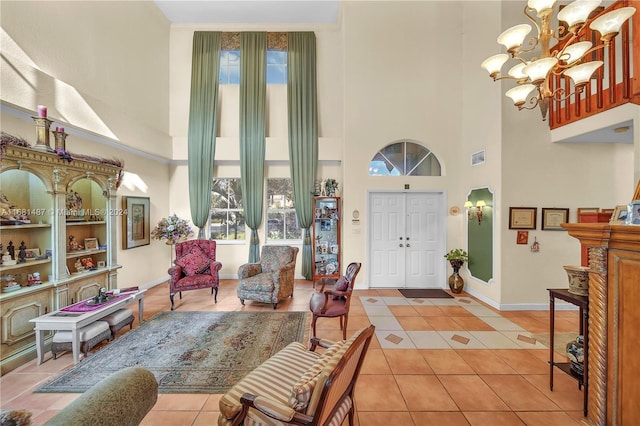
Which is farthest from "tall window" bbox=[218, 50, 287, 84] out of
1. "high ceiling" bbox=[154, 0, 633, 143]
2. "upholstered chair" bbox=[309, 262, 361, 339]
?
"upholstered chair" bbox=[309, 262, 361, 339]

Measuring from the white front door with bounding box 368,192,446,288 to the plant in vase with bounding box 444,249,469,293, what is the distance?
0.29 m

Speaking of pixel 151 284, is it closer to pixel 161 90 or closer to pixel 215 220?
pixel 215 220

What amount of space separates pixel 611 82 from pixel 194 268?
6.70 meters

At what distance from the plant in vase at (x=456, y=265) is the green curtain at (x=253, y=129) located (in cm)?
428

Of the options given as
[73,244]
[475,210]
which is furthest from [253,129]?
[475,210]

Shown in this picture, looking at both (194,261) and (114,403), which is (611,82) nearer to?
(114,403)

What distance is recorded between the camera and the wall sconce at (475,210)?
4648 millimetres

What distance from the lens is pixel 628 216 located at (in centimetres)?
172

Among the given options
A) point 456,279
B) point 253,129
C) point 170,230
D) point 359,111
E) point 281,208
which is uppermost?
point 359,111

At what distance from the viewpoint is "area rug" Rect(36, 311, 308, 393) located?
2461 millimetres

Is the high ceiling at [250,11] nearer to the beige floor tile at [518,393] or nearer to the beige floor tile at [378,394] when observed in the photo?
the beige floor tile at [378,394]

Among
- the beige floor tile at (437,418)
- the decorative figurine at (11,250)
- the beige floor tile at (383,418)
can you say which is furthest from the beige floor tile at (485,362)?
the decorative figurine at (11,250)

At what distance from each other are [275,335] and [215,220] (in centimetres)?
385

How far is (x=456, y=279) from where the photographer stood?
499cm
